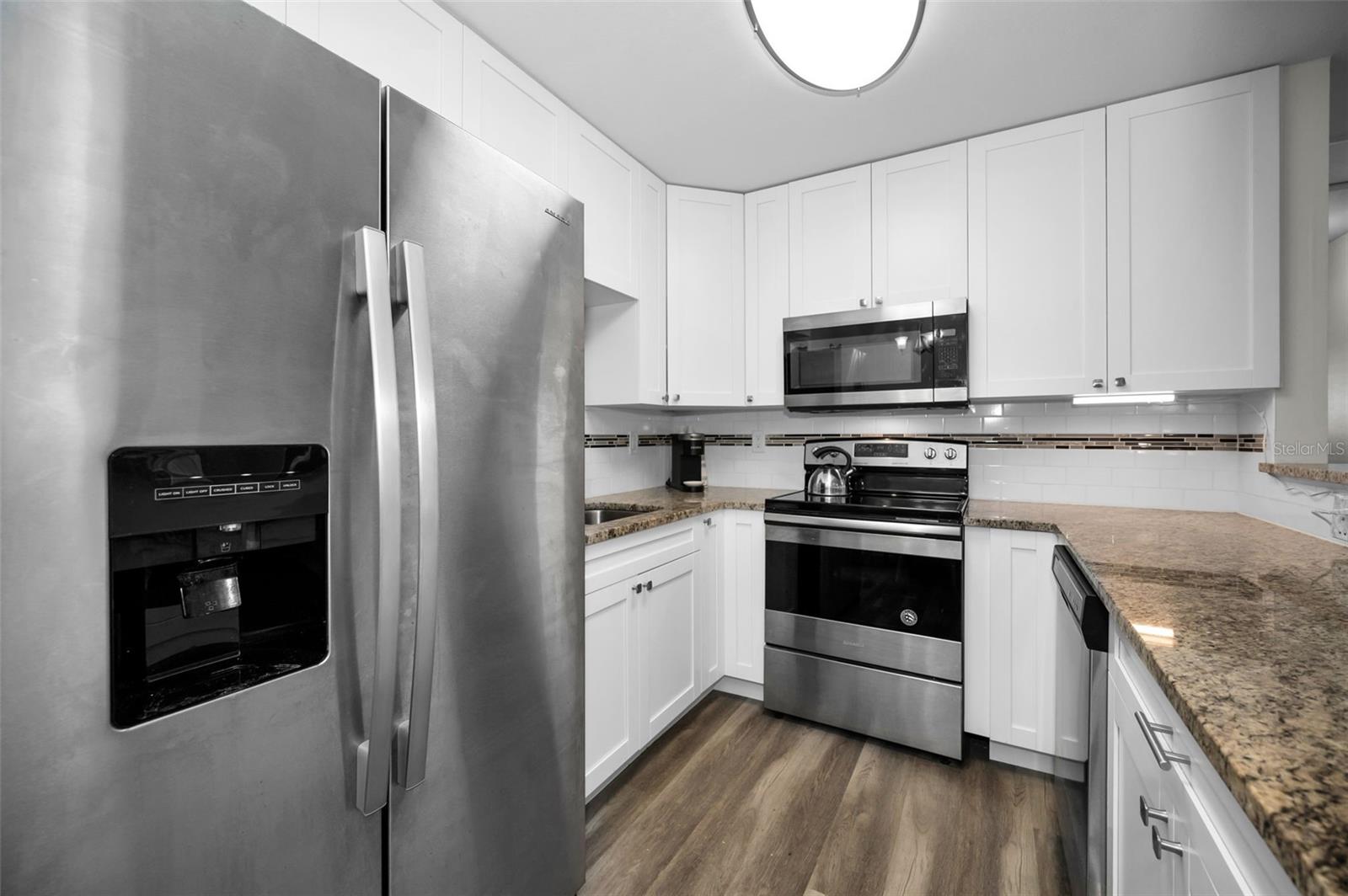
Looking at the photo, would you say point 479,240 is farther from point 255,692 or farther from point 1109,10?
point 1109,10

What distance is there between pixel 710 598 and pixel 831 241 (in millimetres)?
1710

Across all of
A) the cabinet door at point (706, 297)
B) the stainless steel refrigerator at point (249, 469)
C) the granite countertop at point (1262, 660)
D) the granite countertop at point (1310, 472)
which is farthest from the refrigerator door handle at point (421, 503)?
the granite countertop at point (1310, 472)

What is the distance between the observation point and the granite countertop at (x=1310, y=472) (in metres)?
1.46

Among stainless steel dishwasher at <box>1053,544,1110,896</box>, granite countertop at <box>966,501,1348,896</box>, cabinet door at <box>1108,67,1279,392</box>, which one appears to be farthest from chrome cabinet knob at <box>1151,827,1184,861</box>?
cabinet door at <box>1108,67,1279,392</box>

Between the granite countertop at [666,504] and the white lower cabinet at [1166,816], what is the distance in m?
1.25

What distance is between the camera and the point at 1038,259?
226cm

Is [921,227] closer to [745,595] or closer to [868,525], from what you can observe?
[868,525]

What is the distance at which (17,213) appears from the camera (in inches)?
23.1

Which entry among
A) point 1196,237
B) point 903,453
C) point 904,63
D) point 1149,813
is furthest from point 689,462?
point 1149,813

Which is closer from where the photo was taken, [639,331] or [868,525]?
[868,525]

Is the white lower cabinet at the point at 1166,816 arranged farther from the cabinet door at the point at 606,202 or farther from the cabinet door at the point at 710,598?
the cabinet door at the point at 606,202

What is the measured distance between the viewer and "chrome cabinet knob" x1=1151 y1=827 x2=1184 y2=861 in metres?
0.73

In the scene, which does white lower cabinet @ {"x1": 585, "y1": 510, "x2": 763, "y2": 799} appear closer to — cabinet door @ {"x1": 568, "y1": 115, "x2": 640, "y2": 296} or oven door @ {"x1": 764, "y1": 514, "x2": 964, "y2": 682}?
oven door @ {"x1": 764, "y1": 514, "x2": 964, "y2": 682}

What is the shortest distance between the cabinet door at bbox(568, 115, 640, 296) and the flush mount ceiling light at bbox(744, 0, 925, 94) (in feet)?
3.21
